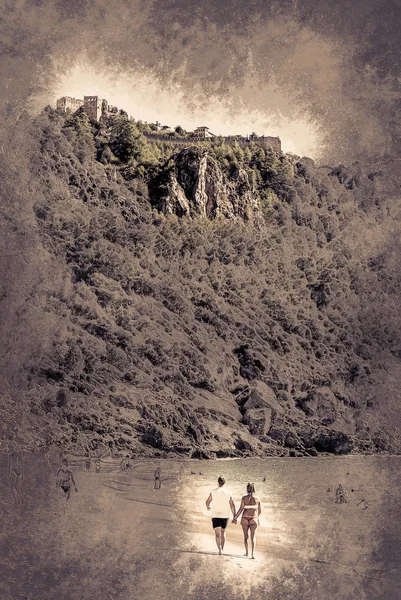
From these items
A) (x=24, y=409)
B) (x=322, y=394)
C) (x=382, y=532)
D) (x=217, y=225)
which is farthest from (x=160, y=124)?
(x=382, y=532)

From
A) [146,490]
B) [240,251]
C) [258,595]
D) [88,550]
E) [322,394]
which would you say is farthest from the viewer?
[240,251]

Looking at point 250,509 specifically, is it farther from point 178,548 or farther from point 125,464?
point 125,464

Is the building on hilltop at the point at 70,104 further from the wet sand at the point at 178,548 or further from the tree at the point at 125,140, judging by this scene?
the wet sand at the point at 178,548

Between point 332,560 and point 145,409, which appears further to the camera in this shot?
point 145,409

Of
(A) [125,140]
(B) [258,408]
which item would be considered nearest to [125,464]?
(B) [258,408]

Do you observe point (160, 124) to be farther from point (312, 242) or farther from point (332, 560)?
point (332, 560)

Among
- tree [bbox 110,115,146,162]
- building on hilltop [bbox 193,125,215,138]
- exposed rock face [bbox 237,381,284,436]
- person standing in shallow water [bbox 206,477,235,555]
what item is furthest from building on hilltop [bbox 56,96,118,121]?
person standing in shallow water [bbox 206,477,235,555]

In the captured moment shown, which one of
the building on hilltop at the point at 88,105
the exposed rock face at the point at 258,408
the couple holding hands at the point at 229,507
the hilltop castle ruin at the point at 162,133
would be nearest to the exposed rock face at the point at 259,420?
the exposed rock face at the point at 258,408
